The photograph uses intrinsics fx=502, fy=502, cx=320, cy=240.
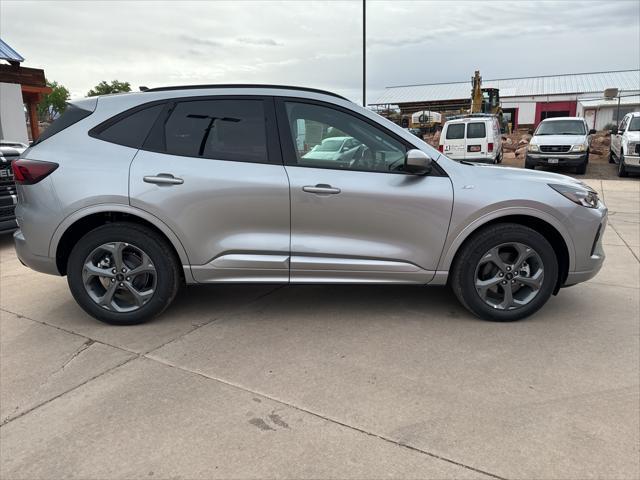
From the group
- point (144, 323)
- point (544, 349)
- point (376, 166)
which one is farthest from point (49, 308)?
point (544, 349)

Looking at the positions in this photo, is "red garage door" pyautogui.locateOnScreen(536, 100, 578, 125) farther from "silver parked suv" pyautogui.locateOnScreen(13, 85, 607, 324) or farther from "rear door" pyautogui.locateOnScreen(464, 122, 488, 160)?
"silver parked suv" pyautogui.locateOnScreen(13, 85, 607, 324)

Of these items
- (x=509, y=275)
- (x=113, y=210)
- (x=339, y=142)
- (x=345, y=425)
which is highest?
(x=339, y=142)

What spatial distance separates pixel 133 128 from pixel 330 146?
4.93 ft

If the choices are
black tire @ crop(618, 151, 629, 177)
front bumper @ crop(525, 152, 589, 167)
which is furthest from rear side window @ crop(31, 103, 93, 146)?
black tire @ crop(618, 151, 629, 177)

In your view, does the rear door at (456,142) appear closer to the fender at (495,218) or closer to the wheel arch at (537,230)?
the wheel arch at (537,230)

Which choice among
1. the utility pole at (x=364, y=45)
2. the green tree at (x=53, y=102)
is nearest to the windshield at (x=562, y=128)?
the utility pole at (x=364, y=45)

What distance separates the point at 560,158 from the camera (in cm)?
1656

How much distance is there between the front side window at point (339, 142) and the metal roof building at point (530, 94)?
152ft

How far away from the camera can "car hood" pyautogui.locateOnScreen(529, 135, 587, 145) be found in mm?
16484

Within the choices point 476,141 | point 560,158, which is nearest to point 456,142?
point 476,141

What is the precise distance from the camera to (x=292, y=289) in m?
4.80

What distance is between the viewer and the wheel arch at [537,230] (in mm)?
3766

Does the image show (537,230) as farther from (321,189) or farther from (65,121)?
(65,121)

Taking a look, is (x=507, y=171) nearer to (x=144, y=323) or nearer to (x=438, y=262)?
(x=438, y=262)
